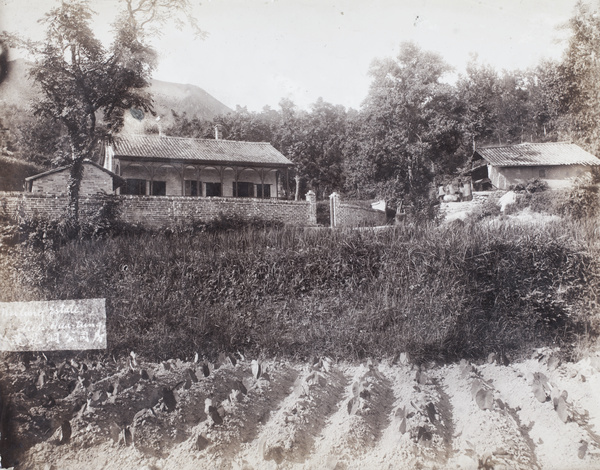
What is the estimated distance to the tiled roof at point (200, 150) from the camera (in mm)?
13594

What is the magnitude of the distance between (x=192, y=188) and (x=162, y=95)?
9.60 meters

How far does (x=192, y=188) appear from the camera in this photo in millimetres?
15695

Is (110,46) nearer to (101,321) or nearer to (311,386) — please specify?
(101,321)

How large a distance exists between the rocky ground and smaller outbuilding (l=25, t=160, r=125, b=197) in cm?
487

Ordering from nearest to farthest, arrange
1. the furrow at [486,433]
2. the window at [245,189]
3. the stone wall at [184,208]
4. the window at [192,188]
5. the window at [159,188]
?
the furrow at [486,433] → the stone wall at [184,208] → the window at [159,188] → the window at [192,188] → the window at [245,189]

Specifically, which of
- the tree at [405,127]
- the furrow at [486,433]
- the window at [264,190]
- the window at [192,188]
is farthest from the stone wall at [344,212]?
the furrow at [486,433]

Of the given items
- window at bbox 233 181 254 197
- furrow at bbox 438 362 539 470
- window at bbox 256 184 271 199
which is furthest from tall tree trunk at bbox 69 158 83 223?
window at bbox 256 184 271 199

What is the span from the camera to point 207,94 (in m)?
5.80

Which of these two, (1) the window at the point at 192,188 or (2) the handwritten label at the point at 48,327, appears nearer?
(2) the handwritten label at the point at 48,327

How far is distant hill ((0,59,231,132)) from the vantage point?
5.03 meters

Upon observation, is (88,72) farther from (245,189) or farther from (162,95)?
(245,189)

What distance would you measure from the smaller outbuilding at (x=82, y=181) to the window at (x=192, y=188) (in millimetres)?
3226

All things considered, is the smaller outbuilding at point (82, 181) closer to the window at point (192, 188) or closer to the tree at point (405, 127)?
the window at point (192, 188)

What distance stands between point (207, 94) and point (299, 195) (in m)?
15.9
